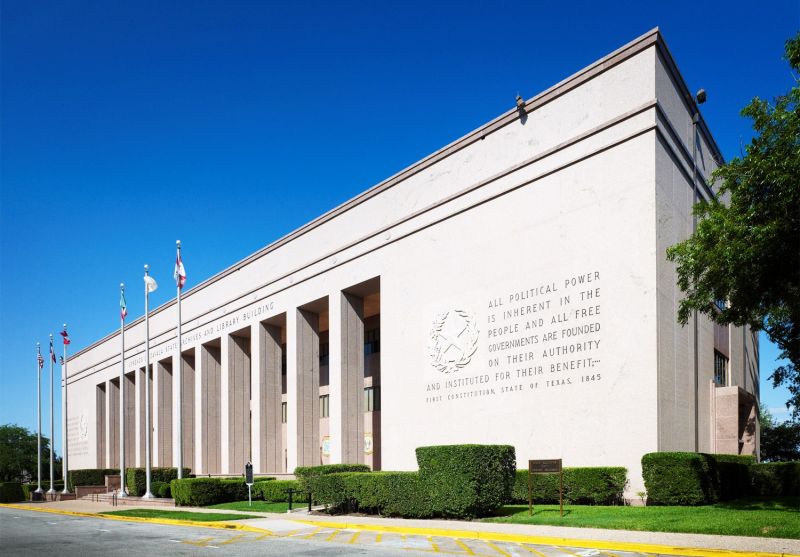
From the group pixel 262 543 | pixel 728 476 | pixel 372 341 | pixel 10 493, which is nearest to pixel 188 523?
pixel 262 543

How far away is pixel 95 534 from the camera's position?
2050 cm

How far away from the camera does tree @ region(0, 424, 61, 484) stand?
343 feet

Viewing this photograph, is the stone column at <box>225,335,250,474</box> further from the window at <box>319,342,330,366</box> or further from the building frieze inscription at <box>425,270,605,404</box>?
the building frieze inscription at <box>425,270,605,404</box>

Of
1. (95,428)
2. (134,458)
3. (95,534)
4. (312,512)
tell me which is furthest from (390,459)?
(95,428)

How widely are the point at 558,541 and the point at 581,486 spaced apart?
24.2 ft

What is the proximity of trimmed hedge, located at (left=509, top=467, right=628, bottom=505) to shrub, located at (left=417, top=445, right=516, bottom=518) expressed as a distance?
205 centimetres

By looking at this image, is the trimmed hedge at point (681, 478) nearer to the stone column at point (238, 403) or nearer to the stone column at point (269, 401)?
the stone column at point (269, 401)

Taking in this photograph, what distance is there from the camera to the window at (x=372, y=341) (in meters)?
43.2

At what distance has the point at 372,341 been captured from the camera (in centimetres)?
4384

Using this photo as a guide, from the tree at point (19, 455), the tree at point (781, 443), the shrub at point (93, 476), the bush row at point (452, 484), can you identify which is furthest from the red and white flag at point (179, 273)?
the tree at point (19, 455)

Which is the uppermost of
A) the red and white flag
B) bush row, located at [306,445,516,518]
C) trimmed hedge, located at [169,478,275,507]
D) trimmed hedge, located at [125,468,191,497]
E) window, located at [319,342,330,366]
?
the red and white flag

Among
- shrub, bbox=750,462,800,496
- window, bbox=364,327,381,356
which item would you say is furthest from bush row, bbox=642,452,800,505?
window, bbox=364,327,381,356

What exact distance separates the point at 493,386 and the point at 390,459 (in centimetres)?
756

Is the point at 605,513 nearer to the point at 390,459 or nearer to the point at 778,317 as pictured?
the point at 778,317
